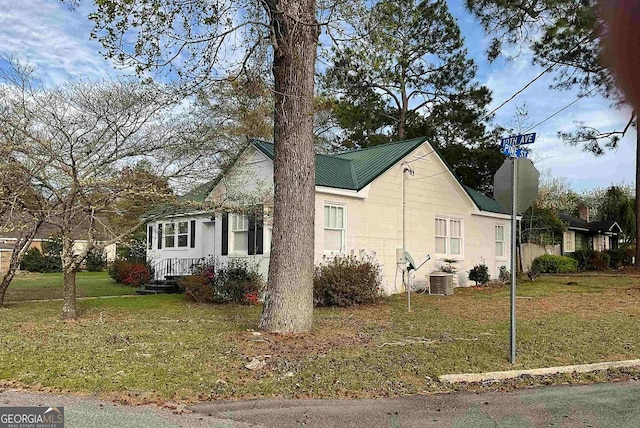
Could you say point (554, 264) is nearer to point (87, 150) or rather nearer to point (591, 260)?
point (591, 260)

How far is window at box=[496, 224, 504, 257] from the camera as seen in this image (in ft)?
68.4

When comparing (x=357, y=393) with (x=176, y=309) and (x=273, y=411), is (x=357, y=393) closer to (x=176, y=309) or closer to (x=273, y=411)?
(x=273, y=411)

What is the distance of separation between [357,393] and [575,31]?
33.5 feet

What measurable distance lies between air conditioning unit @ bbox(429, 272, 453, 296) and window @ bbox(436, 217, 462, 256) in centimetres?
170

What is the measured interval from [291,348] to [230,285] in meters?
6.81

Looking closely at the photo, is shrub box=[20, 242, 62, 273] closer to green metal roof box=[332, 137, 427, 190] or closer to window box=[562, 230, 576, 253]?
green metal roof box=[332, 137, 427, 190]

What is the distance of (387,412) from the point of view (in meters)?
5.03

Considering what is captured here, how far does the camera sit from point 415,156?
1759cm

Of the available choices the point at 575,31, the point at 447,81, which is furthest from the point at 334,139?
the point at 575,31

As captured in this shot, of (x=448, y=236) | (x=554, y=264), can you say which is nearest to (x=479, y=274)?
(x=448, y=236)

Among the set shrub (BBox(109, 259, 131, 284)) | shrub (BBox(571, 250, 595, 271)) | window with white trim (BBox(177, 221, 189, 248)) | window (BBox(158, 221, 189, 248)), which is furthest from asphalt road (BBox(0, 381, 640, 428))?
shrub (BBox(571, 250, 595, 271))

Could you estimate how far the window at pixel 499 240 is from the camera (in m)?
20.9

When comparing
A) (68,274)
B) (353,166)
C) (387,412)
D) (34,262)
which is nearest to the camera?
(387,412)

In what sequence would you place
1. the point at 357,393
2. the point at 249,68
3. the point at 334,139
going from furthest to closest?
the point at 334,139 → the point at 249,68 → the point at 357,393
